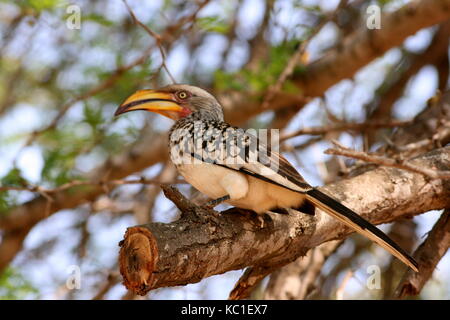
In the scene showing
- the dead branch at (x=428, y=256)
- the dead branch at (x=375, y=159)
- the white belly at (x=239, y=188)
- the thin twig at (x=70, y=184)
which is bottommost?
the dead branch at (x=428, y=256)

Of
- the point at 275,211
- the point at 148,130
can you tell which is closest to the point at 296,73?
the point at 148,130

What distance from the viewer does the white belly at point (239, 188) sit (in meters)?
2.77

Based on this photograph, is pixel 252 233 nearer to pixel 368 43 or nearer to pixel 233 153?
pixel 233 153

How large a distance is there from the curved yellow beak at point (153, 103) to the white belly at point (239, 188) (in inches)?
20.4

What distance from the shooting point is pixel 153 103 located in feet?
10.8

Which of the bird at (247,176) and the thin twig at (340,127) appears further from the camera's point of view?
the thin twig at (340,127)

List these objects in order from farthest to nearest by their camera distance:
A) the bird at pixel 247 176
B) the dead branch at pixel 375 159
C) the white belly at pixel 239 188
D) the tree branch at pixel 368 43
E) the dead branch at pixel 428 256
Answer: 1. the tree branch at pixel 368 43
2. the dead branch at pixel 428 256
3. the white belly at pixel 239 188
4. the bird at pixel 247 176
5. the dead branch at pixel 375 159

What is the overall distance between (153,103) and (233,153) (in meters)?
0.70

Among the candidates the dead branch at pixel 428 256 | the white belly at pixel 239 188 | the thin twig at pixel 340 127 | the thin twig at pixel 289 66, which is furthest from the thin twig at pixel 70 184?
the dead branch at pixel 428 256

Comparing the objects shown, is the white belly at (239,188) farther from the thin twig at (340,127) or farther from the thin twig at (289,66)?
the thin twig at (289,66)

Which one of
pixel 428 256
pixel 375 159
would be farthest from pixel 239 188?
pixel 428 256

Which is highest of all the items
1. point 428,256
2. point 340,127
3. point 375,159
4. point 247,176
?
point 340,127

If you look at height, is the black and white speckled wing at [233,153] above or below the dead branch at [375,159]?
above

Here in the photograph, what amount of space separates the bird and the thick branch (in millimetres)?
89
